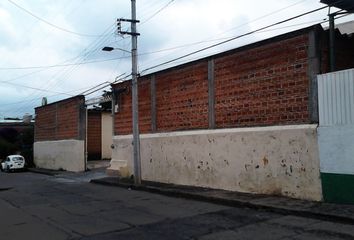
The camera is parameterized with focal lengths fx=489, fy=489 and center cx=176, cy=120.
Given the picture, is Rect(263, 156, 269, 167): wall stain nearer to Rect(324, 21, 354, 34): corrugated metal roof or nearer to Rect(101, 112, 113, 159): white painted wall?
Rect(324, 21, 354, 34): corrugated metal roof

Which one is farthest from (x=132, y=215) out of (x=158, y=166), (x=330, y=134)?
(x=158, y=166)

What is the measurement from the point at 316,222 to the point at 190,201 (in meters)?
5.32

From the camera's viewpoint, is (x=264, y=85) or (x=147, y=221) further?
(x=264, y=85)

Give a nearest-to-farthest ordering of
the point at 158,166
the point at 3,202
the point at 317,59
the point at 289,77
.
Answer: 1. the point at 317,59
2. the point at 289,77
3. the point at 3,202
4. the point at 158,166

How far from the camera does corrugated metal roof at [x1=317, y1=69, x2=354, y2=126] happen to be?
12.8m

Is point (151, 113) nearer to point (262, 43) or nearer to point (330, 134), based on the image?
point (262, 43)

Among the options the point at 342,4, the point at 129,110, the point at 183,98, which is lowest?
the point at 129,110

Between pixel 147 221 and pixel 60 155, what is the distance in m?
24.9

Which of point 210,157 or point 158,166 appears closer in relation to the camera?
point 210,157

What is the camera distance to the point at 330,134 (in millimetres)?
13219

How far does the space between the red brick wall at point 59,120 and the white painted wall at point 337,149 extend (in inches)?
885

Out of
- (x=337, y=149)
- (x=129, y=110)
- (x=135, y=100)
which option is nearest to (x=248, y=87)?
(x=337, y=149)

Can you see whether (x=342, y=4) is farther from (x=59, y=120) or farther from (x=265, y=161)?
(x=59, y=120)

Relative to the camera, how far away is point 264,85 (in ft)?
51.6
